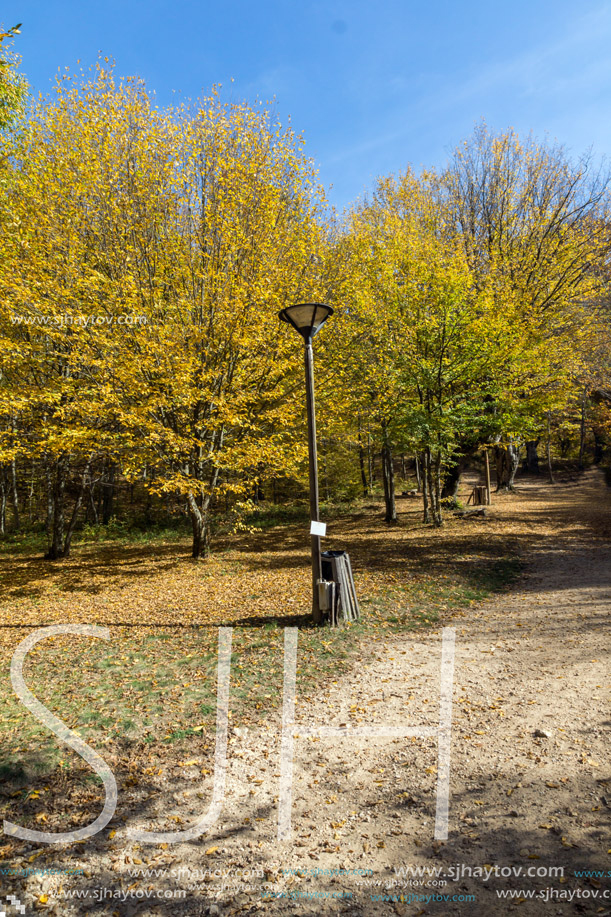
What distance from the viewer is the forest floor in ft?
9.33

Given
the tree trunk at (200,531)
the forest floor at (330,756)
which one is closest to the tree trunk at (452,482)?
the forest floor at (330,756)

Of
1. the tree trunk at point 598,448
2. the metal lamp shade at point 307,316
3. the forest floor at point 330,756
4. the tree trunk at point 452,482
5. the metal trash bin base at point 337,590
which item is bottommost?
the forest floor at point 330,756

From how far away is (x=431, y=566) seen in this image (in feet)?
34.0

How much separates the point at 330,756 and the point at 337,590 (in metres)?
3.14

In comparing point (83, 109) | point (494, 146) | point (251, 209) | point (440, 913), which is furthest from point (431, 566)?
point (494, 146)

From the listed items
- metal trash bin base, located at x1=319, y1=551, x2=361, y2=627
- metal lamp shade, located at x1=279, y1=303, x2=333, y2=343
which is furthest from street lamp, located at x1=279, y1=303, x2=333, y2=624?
metal trash bin base, located at x1=319, y1=551, x2=361, y2=627

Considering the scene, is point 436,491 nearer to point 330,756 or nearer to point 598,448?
point 330,756

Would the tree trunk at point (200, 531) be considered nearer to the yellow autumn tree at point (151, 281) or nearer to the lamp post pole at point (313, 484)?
the yellow autumn tree at point (151, 281)

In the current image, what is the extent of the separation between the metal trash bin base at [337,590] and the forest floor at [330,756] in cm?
29

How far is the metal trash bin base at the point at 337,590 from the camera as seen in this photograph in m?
7.15

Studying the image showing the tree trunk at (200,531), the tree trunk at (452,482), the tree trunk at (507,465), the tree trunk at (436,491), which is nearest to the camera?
the tree trunk at (200,531)

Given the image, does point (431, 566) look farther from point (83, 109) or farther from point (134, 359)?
point (83, 109)

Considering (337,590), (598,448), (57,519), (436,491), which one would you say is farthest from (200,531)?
(598,448)

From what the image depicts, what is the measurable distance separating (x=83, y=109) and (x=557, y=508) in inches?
746
